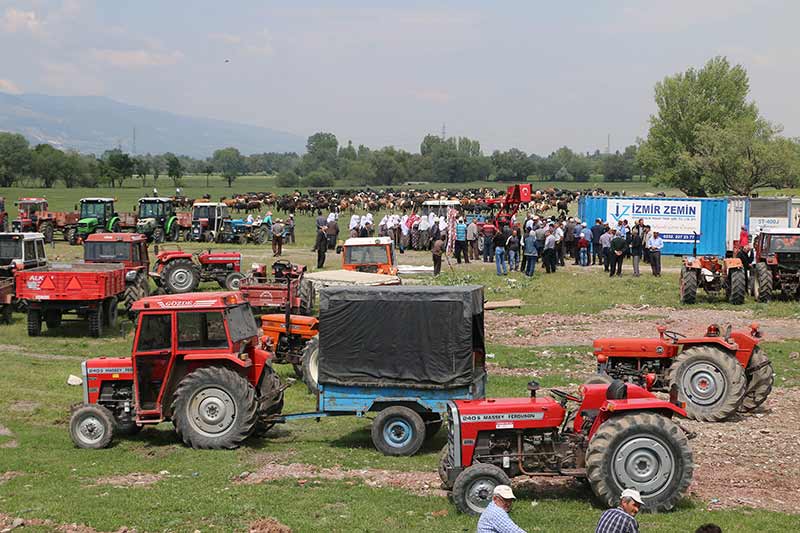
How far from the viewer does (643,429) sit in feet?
34.0

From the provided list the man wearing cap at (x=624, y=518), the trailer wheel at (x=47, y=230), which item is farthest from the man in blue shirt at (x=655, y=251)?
the trailer wheel at (x=47, y=230)

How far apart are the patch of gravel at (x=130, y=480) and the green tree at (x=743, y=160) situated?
6069 cm

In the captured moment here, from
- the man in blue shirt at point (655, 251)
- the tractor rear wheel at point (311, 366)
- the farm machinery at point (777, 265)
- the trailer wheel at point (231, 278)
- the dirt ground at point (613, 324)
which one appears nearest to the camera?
the tractor rear wheel at point (311, 366)

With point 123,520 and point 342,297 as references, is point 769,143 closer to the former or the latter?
point 342,297

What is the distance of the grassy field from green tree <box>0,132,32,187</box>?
98724mm

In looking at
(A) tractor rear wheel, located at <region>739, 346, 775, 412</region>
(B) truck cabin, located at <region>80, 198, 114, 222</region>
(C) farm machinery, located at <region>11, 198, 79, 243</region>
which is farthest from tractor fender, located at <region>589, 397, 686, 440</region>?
(C) farm machinery, located at <region>11, 198, 79, 243</region>

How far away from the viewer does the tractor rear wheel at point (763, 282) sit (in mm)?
26000

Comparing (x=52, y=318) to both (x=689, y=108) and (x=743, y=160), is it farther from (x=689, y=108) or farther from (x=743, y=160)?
(x=689, y=108)

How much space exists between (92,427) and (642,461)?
7745 millimetres

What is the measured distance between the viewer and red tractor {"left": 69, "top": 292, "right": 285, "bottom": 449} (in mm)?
13289

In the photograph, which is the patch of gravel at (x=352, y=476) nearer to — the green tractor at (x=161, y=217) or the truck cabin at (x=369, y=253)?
the truck cabin at (x=369, y=253)

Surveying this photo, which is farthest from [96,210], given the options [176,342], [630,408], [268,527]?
[630,408]

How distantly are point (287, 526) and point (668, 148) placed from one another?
254 feet

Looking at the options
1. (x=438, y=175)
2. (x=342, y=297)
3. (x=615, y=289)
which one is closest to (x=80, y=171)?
(x=438, y=175)
